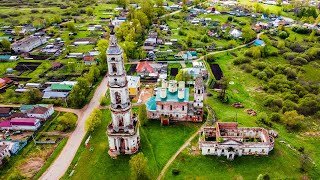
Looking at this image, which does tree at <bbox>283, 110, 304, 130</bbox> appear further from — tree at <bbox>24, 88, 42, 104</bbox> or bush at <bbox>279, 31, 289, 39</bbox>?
bush at <bbox>279, 31, 289, 39</bbox>

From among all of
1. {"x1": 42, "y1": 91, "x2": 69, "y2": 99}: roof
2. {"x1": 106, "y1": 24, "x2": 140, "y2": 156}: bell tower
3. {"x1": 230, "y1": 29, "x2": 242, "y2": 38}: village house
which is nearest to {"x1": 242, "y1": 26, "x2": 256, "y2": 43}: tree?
{"x1": 230, "y1": 29, "x2": 242, "y2": 38}: village house

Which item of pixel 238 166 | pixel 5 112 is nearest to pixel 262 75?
pixel 238 166

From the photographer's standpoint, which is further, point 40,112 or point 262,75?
point 262,75

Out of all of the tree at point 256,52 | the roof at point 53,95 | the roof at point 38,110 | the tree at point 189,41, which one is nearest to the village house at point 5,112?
the roof at point 38,110

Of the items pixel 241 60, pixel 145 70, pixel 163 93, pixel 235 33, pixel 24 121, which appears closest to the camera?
pixel 24 121

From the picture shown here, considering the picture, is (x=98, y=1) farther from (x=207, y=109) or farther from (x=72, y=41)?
(x=207, y=109)

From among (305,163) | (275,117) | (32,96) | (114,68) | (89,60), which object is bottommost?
(305,163)

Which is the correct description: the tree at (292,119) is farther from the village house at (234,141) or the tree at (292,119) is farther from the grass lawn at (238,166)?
the grass lawn at (238,166)

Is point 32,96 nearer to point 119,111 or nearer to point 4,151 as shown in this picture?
point 4,151

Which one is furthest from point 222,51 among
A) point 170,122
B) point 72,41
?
point 72,41
